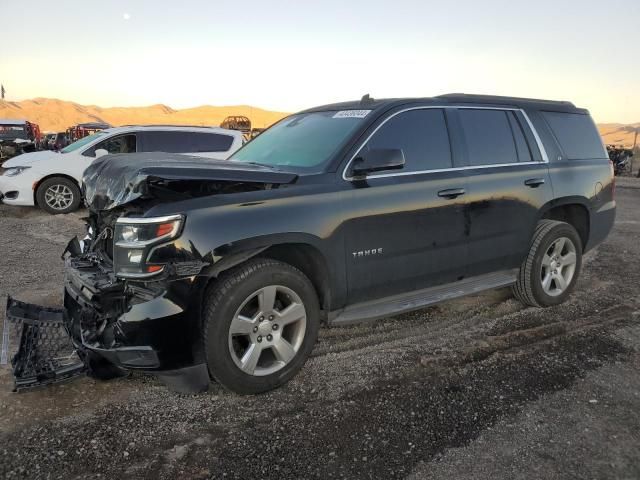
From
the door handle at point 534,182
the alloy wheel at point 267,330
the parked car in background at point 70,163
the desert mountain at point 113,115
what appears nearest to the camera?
the alloy wheel at point 267,330

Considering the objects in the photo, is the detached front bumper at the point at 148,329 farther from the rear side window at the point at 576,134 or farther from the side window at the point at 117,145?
the side window at the point at 117,145

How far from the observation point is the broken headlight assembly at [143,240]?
115 inches

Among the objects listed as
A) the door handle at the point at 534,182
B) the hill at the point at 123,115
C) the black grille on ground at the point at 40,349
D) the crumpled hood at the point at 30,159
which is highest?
the hill at the point at 123,115

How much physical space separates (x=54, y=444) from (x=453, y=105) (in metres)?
3.80

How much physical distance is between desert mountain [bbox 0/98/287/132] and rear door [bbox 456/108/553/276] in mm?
65909

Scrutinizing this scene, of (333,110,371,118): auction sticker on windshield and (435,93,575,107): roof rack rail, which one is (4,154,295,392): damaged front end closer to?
(333,110,371,118): auction sticker on windshield

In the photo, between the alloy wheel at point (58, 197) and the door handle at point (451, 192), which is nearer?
the door handle at point (451, 192)

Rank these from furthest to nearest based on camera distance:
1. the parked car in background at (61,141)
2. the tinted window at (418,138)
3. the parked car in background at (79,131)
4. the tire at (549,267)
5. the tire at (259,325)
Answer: the parked car in background at (79,131)
the parked car in background at (61,141)
the tire at (549,267)
the tinted window at (418,138)
the tire at (259,325)

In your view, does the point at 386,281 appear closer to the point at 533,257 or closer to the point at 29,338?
the point at 533,257

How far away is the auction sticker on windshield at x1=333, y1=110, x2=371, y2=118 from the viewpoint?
3.96 m

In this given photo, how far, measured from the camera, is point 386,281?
12.5 ft

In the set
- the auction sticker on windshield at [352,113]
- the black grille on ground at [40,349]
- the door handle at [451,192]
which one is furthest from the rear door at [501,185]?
the black grille on ground at [40,349]

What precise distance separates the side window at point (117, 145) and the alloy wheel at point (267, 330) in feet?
Result: 25.1

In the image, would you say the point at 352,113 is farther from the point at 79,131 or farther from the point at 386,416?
the point at 79,131
